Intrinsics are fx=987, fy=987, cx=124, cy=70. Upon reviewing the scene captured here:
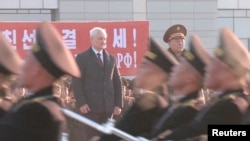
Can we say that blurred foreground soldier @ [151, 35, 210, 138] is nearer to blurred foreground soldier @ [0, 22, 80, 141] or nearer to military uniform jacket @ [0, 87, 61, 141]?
blurred foreground soldier @ [0, 22, 80, 141]

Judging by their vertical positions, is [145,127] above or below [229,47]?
below

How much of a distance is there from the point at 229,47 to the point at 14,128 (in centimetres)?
178

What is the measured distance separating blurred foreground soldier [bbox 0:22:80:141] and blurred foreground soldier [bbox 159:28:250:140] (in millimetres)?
983

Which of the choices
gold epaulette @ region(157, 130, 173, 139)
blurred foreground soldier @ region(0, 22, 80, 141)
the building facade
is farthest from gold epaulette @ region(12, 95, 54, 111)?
the building facade

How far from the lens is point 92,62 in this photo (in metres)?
11.8

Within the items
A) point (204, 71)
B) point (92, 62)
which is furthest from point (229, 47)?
point (92, 62)

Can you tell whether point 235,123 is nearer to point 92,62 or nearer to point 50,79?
point 50,79

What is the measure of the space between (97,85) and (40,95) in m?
5.19

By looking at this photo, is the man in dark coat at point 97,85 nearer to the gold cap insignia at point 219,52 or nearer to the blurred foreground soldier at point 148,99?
the blurred foreground soldier at point 148,99

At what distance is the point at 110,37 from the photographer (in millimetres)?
15516

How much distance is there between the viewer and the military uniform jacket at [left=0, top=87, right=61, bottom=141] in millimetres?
6410

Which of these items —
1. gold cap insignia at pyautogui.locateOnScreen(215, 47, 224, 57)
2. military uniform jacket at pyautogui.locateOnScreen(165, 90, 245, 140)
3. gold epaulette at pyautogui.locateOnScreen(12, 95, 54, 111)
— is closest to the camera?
gold epaulette at pyautogui.locateOnScreen(12, 95, 54, 111)

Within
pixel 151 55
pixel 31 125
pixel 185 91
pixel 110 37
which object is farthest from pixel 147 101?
pixel 110 37

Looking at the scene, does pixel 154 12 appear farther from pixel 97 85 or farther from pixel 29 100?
pixel 29 100
